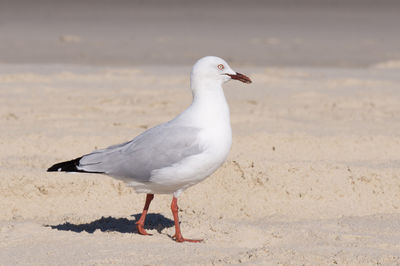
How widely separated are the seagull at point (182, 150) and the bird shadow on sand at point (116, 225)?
379 mm

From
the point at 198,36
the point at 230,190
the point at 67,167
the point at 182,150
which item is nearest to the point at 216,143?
the point at 182,150

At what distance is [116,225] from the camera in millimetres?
5379

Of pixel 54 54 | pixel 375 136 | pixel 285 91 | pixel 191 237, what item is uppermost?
pixel 54 54

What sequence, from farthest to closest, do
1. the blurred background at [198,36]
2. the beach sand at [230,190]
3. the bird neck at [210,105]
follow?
the blurred background at [198,36], the bird neck at [210,105], the beach sand at [230,190]

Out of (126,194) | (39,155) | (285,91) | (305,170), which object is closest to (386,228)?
(305,170)

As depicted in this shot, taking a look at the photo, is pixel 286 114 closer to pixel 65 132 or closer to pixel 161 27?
pixel 65 132

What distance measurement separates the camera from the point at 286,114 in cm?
939

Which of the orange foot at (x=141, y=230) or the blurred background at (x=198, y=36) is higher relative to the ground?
the blurred background at (x=198, y=36)

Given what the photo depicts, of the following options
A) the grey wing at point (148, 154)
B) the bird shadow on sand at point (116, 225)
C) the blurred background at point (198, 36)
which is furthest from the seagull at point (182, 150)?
the blurred background at point (198, 36)

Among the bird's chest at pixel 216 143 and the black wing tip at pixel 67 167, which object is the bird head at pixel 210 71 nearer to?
the bird's chest at pixel 216 143

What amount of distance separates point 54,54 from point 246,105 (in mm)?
11515

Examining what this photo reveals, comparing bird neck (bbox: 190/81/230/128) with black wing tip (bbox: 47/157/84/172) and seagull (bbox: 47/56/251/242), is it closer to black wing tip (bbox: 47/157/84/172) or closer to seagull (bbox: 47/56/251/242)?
seagull (bbox: 47/56/251/242)

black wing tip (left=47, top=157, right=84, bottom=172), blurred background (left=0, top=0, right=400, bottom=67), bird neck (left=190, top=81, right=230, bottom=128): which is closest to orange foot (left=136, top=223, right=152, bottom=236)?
black wing tip (left=47, top=157, right=84, bottom=172)

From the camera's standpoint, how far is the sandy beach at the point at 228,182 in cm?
459
